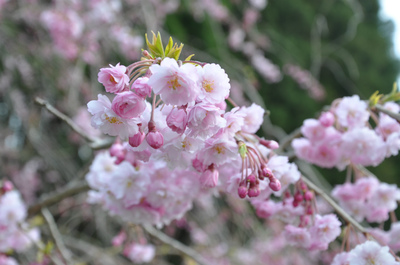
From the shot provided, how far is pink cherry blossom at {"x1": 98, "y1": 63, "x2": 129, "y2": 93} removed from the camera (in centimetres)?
68

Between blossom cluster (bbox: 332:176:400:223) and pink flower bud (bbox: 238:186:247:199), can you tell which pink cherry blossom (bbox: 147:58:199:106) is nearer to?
pink flower bud (bbox: 238:186:247:199)

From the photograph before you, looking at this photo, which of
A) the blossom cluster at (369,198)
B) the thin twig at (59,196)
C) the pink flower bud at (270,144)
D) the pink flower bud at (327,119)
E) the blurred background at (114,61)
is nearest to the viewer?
the pink flower bud at (270,144)

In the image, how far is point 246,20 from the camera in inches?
191

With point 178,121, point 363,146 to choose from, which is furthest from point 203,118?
point 363,146

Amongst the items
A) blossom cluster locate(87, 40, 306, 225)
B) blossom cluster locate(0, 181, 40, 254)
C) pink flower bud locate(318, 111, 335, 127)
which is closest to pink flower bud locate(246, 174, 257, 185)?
blossom cluster locate(87, 40, 306, 225)

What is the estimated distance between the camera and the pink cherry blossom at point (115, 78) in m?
0.68

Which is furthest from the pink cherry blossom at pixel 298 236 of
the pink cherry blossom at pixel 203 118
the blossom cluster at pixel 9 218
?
the blossom cluster at pixel 9 218

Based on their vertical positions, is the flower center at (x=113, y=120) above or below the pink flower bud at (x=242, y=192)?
below

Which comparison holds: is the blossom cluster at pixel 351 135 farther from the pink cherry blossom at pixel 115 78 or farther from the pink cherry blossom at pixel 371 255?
the pink cherry blossom at pixel 115 78

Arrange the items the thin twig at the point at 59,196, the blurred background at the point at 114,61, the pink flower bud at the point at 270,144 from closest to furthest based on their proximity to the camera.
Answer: the pink flower bud at the point at 270,144 → the thin twig at the point at 59,196 → the blurred background at the point at 114,61

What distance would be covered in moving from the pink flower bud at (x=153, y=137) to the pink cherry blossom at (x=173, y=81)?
0.25 feet

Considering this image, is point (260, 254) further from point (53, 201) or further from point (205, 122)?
point (205, 122)

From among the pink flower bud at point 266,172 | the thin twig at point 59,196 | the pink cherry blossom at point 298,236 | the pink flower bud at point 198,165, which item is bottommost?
the thin twig at point 59,196

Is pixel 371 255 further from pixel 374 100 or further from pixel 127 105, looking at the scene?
pixel 127 105
